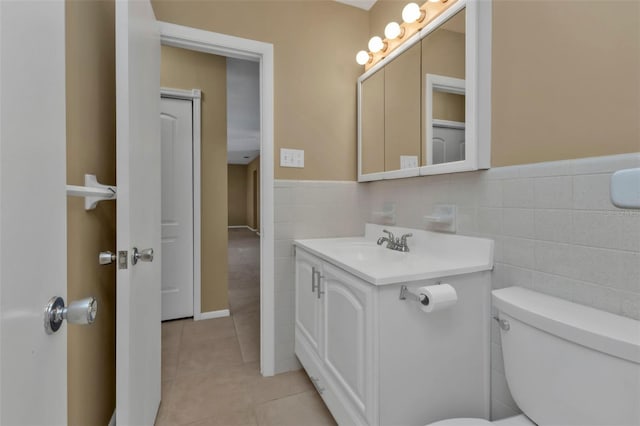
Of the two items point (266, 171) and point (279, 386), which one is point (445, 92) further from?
point (279, 386)

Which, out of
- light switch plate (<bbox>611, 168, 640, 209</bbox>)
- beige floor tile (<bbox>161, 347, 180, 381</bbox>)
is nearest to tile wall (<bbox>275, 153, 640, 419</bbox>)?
light switch plate (<bbox>611, 168, 640, 209</bbox>)

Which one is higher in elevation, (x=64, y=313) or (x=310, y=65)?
(x=310, y=65)

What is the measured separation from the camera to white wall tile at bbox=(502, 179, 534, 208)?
110 cm

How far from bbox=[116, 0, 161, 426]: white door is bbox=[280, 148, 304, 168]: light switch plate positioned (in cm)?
71

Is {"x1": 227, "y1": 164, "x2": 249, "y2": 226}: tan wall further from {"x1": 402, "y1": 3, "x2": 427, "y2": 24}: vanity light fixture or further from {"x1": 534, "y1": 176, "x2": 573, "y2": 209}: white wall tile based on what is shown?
{"x1": 534, "y1": 176, "x2": 573, "y2": 209}: white wall tile

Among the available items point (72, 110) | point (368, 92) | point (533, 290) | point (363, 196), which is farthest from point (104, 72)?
point (533, 290)

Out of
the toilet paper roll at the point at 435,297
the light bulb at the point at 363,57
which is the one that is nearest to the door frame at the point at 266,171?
the light bulb at the point at 363,57

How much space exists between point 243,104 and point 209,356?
3774 mm

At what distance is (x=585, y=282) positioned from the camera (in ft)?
3.08

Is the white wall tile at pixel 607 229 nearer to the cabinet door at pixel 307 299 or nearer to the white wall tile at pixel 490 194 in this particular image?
the white wall tile at pixel 490 194

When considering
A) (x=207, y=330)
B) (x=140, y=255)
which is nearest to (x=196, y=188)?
(x=207, y=330)

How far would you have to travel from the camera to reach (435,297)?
3.23ft

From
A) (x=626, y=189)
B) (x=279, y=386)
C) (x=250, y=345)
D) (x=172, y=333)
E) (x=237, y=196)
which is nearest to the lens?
(x=626, y=189)

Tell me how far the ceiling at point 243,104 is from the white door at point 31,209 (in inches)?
119
